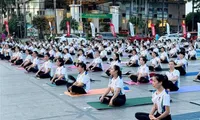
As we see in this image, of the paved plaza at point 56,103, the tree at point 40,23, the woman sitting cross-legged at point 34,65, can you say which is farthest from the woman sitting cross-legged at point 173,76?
the tree at point 40,23

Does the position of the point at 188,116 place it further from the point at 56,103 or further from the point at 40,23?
the point at 40,23

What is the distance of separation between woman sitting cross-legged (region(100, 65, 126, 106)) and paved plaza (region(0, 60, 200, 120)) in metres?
0.21

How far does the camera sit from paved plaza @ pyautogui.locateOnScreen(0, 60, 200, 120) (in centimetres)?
709

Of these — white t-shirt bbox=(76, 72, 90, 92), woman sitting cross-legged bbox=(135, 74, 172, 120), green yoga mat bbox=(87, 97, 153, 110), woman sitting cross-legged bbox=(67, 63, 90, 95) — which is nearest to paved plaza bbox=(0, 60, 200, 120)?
green yoga mat bbox=(87, 97, 153, 110)

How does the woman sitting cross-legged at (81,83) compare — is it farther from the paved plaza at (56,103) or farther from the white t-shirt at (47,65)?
the white t-shirt at (47,65)

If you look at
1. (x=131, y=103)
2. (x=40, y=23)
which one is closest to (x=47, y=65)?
(x=131, y=103)

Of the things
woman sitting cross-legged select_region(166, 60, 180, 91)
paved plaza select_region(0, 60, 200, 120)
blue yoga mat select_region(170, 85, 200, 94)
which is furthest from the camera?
blue yoga mat select_region(170, 85, 200, 94)

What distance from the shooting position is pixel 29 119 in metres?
6.89

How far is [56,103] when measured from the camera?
8.25 metres

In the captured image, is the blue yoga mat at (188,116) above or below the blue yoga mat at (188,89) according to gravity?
below

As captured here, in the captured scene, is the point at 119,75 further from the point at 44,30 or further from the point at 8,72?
the point at 44,30

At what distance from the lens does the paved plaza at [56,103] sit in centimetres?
709

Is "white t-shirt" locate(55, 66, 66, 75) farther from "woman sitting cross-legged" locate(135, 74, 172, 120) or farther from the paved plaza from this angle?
"woman sitting cross-legged" locate(135, 74, 172, 120)

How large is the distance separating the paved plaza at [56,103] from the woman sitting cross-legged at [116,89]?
21cm
